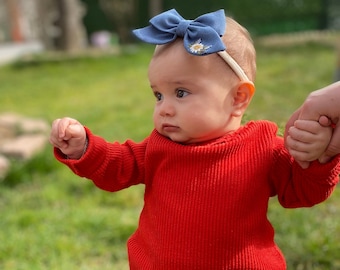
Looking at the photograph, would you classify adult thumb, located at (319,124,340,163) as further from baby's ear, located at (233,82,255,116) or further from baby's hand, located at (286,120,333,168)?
baby's ear, located at (233,82,255,116)

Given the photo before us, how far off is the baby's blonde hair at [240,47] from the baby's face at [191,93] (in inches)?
1.9

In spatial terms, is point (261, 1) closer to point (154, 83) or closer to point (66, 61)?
point (66, 61)

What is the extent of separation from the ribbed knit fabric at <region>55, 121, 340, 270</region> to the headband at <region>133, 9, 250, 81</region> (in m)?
0.22

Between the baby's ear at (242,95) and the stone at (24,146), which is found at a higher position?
the baby's ear at (242,95)

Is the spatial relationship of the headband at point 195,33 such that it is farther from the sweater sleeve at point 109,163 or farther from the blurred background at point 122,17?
the blurred background at point 122,17

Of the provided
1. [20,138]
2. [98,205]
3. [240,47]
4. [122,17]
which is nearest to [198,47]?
[240,47]

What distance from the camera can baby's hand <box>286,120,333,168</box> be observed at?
1371 mm

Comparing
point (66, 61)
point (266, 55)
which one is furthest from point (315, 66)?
point (66, 61)

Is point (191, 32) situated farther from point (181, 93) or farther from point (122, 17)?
point (122, 17)

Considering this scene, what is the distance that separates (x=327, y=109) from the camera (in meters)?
1.34

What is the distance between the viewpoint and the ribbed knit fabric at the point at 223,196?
159 cm

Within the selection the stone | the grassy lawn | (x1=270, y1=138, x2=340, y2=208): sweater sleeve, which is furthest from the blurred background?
(x1=270, y1=138, x2=340, y2=208): sweater sleeve

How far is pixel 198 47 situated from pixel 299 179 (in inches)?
17.7

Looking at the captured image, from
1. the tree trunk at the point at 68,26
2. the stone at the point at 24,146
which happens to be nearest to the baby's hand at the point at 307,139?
the stone at the point at 24,146
